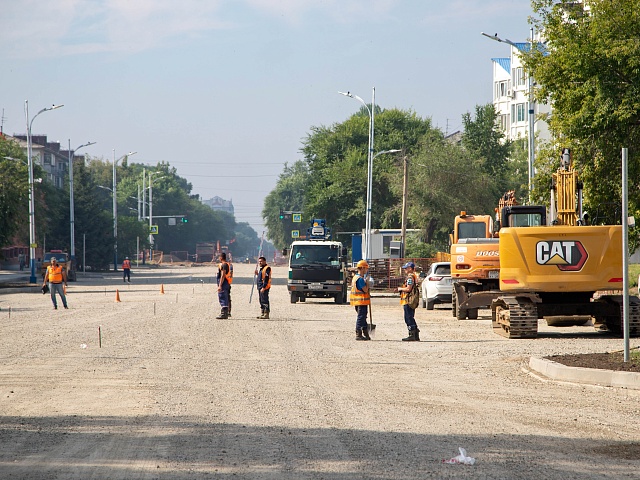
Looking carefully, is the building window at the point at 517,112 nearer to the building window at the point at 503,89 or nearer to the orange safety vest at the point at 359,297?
the building window at the point at 503,89

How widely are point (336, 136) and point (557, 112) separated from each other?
197 ft

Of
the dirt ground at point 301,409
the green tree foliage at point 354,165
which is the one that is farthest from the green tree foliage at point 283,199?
the dirt ground at point 301,409

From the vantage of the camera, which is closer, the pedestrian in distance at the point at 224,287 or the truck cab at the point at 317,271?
the pedestrian in distance at the point at 224,287

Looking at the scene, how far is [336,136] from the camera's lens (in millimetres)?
88875

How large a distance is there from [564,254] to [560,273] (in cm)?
42

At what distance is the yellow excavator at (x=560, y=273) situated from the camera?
70.0 ft

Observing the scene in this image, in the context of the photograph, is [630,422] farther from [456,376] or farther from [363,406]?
[456,376]

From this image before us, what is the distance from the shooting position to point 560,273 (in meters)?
21.6

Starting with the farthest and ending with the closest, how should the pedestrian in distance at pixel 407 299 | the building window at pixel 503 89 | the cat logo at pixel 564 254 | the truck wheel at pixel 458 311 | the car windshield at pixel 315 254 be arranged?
1. the building window at pixel 503 89
2. the car windshield at pixel 315 254
3. the truck wheel at pixel 458 311
4. the cat logo at pixel 564 254
5. the pedestrian in distance at pixel 407 299

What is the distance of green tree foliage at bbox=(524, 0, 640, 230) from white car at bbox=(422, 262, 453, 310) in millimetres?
5416

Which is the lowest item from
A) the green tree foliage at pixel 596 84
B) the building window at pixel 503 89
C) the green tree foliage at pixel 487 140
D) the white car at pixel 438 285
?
the white car at pixel 438 285

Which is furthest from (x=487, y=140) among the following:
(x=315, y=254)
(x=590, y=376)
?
(x=590, y=376)

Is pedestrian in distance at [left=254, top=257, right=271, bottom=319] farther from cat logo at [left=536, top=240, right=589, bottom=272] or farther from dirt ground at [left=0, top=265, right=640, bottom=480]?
cat logo at [left=536, top=240, right=589, bottom=272]

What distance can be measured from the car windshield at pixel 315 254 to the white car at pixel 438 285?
5.87m
